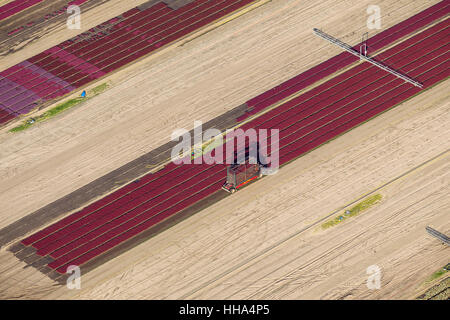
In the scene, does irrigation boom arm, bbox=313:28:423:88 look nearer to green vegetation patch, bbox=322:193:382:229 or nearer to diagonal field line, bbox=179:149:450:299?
diagonal field line, bbox=179:149:450:299

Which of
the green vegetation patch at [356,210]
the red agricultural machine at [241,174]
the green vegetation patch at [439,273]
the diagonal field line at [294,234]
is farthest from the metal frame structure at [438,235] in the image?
the red agricultural machine at [241,174]

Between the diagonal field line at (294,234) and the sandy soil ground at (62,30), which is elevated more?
the sandy soil ground at (62,30)

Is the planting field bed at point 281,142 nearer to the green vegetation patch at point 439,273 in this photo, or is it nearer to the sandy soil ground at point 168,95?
the sandy soil ground at point 168,95

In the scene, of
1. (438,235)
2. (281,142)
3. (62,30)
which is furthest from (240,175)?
(62,30)

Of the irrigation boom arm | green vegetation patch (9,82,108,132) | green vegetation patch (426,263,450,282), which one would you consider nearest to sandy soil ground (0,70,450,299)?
green vegetation patch (426,263,450,282)

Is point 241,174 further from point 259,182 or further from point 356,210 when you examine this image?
point 356,210
